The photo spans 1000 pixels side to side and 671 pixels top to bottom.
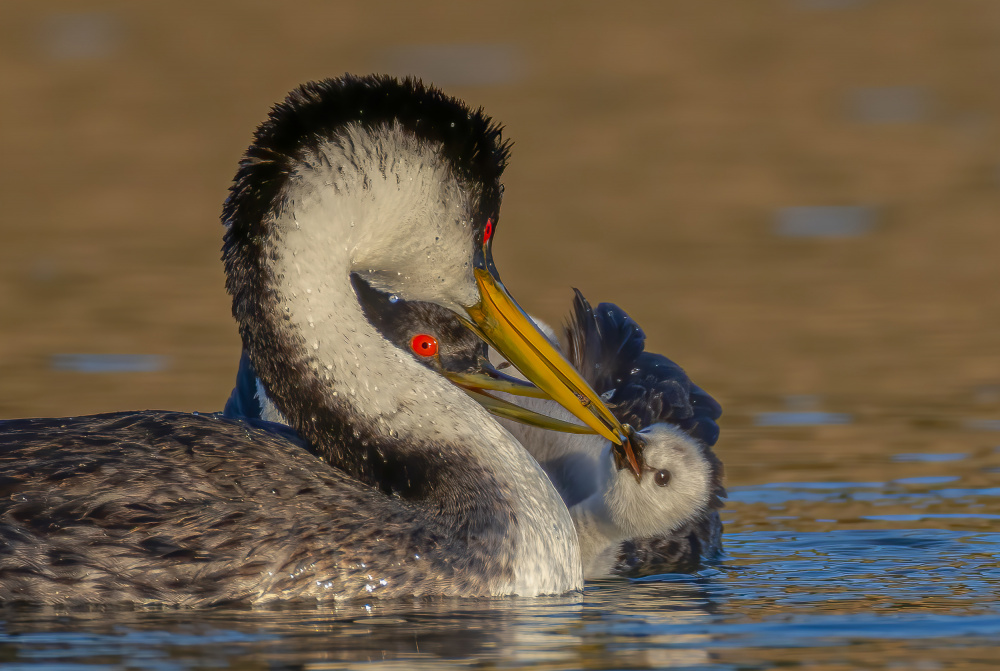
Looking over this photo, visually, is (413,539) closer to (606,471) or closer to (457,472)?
(457,472)

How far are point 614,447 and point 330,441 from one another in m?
1.62

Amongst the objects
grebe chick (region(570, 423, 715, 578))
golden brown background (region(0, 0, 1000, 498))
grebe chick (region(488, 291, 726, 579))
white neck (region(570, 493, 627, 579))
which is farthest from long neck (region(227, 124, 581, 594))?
golden brown background (region(0, 0, 1000, 498))

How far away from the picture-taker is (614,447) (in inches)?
330

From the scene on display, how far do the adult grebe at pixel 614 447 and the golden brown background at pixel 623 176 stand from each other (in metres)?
0.83

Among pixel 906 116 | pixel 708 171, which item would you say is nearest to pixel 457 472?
pixel 708 171

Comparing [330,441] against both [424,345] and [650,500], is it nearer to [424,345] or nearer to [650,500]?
[424,345]

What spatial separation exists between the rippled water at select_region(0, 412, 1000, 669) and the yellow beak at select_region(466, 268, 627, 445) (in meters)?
0.79

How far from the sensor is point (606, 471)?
8.64 meters

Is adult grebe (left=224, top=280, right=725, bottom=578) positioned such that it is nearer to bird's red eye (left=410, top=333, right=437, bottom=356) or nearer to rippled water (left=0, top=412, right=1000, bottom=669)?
bird's red eye (left=410, top=333, right=437, bottom=356)

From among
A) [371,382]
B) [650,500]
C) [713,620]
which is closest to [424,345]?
[650,500]

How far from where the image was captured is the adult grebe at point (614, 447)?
8.31 metres

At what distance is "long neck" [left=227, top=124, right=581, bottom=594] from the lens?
6941mm

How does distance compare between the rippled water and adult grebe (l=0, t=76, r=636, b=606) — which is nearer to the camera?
the rippled water

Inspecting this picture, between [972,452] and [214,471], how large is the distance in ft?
14.8
